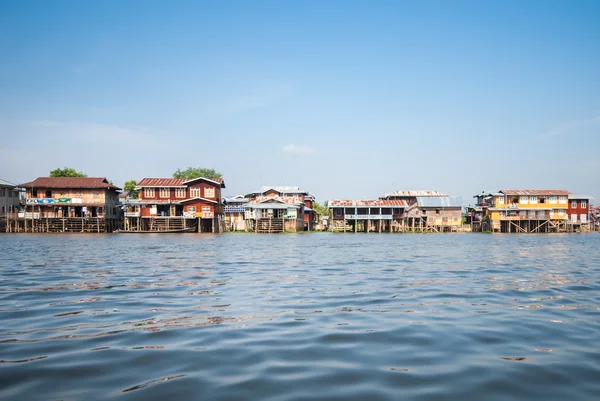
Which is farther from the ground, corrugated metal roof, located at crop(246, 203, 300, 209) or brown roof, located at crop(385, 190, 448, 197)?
brown roof, located at crop(385, 190, 448, 197)

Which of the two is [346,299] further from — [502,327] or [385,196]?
[385,196]

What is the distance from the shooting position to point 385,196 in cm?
7475

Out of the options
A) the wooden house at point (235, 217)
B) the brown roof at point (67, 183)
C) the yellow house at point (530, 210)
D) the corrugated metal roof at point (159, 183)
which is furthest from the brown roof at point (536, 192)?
the brown roof at point (67, 183)

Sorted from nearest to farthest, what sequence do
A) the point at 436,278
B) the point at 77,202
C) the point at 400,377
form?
the point at 400,377 < the point at 436,278 < the point at 77,202

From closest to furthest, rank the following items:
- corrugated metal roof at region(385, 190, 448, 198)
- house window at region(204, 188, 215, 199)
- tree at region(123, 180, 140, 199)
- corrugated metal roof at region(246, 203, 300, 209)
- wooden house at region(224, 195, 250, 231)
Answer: house window at region(204, 188, 215, 199) → corrugated metal roof at region(246, 203, 300, 209) → wooden house at region(224, 195, 250, 231) → corrugated metal roof at region(385, 190, 448, 198) → tree at region(123, 180, 140, 199)

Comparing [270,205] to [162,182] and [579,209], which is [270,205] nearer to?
[162,182]

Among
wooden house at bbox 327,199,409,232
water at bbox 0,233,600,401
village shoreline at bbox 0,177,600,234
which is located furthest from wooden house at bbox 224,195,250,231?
water at bbox 0,233,600,401

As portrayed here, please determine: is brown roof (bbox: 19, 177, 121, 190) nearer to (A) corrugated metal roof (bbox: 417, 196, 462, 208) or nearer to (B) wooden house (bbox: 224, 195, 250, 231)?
(B) wooden house (bbox: 224, 195, 250, 231)

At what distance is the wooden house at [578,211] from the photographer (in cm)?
6900


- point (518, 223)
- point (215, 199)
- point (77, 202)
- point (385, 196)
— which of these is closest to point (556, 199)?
point (518, 223)

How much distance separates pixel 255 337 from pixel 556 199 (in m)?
70.8

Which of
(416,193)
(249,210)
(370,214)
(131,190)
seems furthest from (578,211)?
(131,190)

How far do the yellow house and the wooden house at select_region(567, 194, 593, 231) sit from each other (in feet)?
7.29

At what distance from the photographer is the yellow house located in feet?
219
